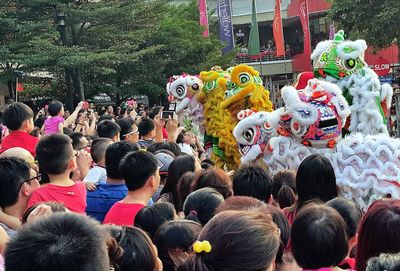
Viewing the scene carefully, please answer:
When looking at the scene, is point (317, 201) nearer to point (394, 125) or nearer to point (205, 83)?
point (205, 83)

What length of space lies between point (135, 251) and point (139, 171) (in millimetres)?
996

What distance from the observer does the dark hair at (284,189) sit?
3.18m

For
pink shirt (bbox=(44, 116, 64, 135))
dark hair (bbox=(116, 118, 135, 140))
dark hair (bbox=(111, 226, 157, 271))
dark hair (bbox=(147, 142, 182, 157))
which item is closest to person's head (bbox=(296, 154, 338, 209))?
dark hair (bbox=(111, 226, 157, 271))

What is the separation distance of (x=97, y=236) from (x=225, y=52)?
754 inches

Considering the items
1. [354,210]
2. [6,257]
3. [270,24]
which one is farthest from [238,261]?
[270,24]

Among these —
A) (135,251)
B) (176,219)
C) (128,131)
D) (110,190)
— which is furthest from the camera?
(128,131)

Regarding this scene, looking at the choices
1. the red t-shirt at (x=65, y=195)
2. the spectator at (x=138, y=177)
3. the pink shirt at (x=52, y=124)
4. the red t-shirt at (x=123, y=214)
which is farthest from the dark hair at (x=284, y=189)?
the pink shirt at (x=52, y=124)

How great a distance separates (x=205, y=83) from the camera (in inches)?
261

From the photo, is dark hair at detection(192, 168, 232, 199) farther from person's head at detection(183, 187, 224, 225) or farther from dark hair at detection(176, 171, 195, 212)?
person's head at detection(183, 187, 224, 225)

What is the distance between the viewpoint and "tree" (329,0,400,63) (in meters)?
13.9

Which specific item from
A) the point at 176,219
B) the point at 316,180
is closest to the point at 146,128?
the point at 316,180

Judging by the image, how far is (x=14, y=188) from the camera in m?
2.67

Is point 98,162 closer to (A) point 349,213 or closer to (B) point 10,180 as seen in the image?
(B) point 10,180

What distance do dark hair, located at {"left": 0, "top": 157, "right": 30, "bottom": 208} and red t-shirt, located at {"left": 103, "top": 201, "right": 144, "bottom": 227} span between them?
48cm
